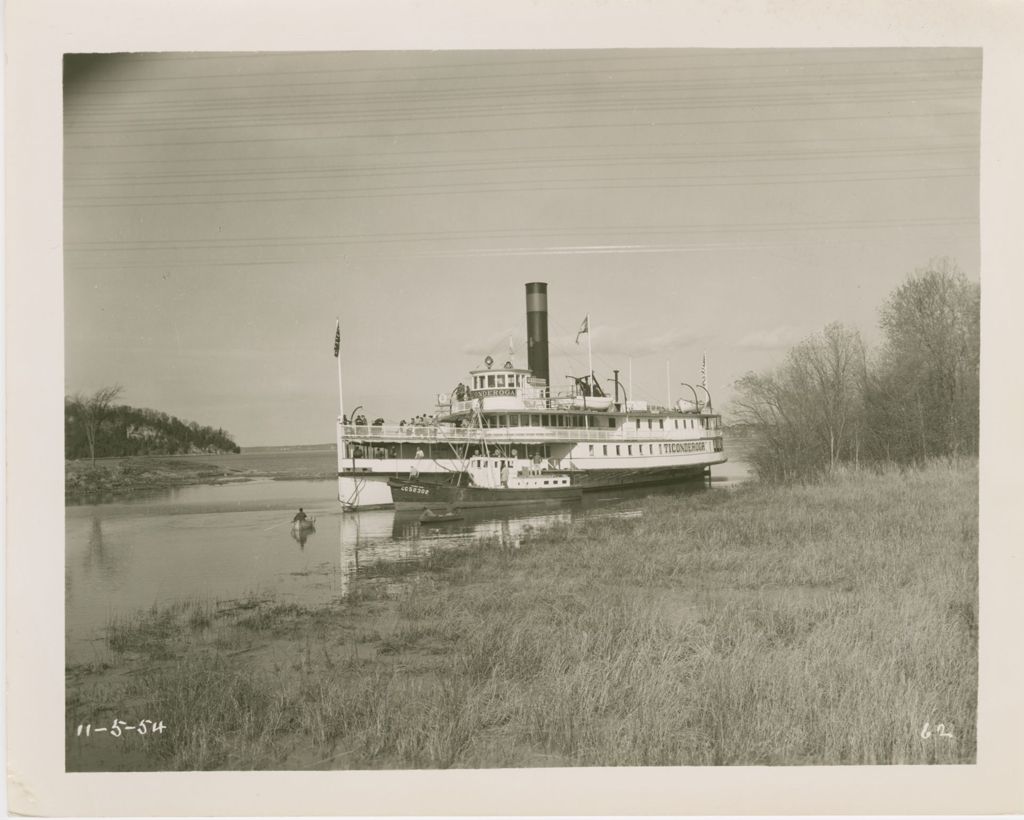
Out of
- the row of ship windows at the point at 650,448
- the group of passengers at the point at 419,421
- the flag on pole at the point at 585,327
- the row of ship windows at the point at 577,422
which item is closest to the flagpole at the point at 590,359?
the flag on pole at the point at 585,327

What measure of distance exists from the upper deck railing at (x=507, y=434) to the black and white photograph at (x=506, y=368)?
0.28 meters

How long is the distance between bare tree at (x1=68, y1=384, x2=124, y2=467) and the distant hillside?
16 mm

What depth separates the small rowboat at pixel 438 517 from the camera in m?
4.69

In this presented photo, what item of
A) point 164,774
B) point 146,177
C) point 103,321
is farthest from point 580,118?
point 164,774

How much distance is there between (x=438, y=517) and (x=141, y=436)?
2.09 m

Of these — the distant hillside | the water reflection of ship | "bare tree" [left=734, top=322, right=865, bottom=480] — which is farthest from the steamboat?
the distant hillside

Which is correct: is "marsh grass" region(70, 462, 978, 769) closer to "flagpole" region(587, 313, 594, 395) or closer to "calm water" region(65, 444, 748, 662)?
"calm water" region(65, 444, 748, 662)

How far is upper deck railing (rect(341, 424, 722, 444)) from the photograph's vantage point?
4.61 meters

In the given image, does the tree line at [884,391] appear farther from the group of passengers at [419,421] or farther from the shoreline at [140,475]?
the shoreline at [140,475]

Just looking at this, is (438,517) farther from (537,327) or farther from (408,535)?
(537,327)

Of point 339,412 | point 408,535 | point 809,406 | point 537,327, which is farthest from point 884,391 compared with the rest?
point 339,412

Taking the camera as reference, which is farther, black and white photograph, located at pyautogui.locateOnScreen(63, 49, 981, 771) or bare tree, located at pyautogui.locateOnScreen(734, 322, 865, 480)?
bare tree, located at pyautogui.locateOnScreen(734, 322, 865, 480)

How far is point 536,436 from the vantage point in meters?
5.11

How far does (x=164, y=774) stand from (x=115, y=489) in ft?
5.87
